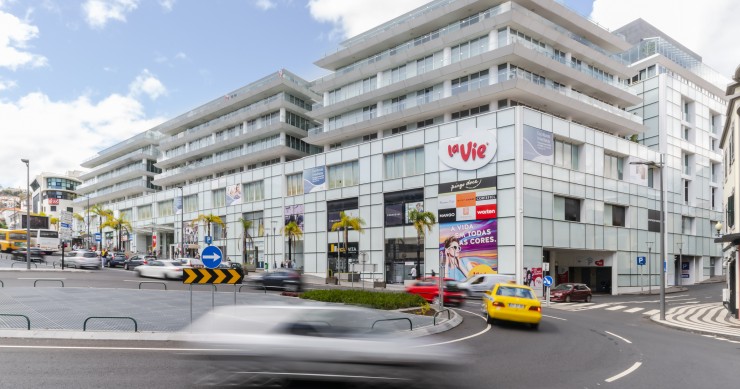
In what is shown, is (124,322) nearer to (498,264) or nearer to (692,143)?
(498,264)

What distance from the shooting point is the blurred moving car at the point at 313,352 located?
6.98 metres

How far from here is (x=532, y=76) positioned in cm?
4622

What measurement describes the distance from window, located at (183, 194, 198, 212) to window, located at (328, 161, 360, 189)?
3111 centimetres

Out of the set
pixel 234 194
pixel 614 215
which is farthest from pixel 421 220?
pixel 234 194

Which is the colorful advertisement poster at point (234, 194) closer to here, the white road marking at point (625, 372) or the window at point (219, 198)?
the window at point (219, 198)

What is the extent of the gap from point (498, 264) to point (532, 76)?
59.4ft

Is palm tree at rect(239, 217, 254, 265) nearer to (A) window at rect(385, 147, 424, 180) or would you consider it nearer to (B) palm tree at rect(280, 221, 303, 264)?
(B) palm tree at rect(280, 221, 303, 264)

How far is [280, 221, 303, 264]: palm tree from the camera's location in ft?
187

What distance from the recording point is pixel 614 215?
1895 inches

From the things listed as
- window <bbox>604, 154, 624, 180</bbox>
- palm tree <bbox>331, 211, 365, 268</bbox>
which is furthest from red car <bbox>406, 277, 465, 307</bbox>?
window <bbox>604, 154, 624, 180</bbox>

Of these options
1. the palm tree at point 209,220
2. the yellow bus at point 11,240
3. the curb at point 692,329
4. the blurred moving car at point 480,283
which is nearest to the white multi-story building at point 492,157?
the palm tree at point 209,220

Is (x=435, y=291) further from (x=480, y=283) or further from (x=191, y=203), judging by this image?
(x=191, y=203)

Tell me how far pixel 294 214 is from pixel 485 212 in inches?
1030

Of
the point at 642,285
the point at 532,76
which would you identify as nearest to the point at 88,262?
the point at 532,76
